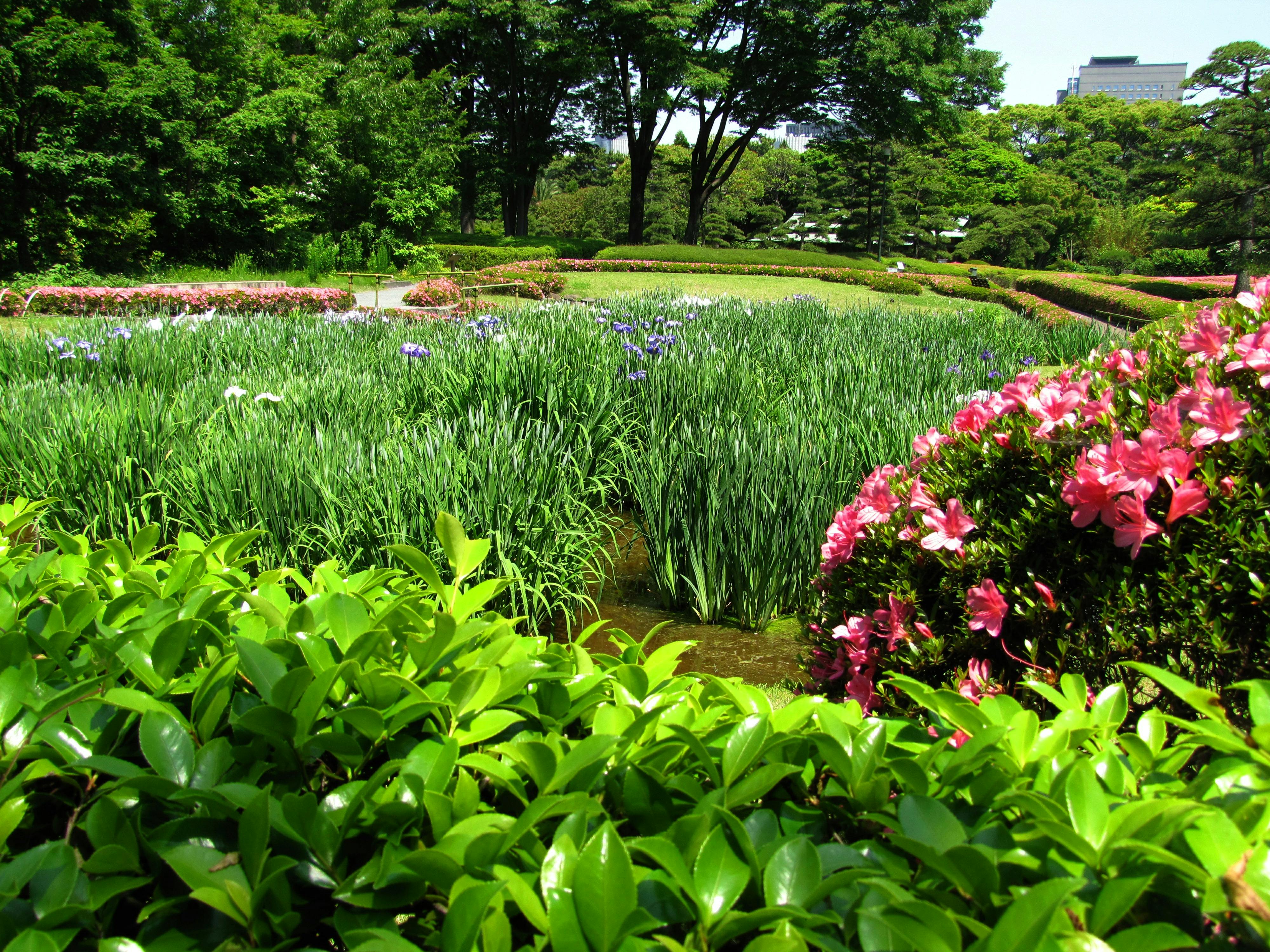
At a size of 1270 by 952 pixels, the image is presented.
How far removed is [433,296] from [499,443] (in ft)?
39.9

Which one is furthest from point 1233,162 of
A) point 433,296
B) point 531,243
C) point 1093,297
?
point 433,296

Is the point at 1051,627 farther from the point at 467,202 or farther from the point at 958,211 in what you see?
the point at 958,211

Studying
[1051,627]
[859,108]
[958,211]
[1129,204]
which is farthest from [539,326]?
[1129,204]

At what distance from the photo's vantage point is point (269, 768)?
0.98m

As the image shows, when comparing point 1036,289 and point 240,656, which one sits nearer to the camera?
point 240,656

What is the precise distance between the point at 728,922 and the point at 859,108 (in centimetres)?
3075

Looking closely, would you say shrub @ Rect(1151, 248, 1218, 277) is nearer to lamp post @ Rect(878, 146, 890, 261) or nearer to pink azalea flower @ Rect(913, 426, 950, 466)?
lamp post @ Rect(878, 146, 890, 261)

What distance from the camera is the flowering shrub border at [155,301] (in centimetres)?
1219

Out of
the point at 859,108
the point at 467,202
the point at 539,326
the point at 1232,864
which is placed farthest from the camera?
the point at 467,202

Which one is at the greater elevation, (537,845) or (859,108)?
(859,108)

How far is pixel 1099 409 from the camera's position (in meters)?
1.59

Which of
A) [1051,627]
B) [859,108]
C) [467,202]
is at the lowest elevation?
[1051,627]

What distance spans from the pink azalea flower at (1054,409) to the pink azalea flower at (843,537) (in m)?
0.49

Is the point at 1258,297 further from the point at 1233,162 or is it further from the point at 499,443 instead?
the point at 1233,162
